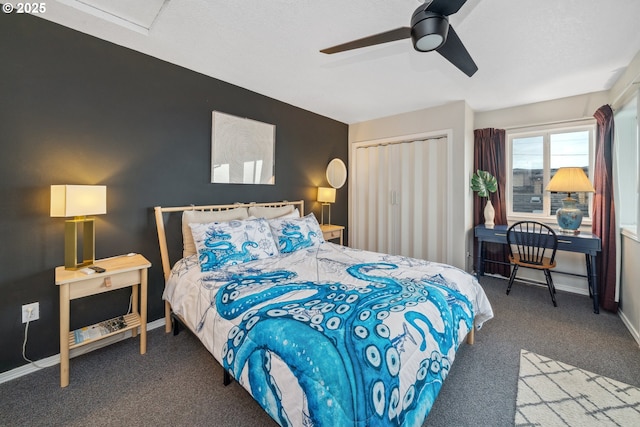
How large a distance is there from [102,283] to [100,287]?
0.03 meters

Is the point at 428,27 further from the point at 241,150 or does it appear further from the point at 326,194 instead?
the point at 326,194

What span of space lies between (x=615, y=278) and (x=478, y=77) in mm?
2538

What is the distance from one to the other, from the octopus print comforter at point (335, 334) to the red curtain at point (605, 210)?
1.91m

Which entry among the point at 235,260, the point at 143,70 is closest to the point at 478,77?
the point at 235,260

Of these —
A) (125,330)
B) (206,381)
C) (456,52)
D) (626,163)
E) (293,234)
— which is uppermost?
(456,52)

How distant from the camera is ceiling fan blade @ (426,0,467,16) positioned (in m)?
1.31

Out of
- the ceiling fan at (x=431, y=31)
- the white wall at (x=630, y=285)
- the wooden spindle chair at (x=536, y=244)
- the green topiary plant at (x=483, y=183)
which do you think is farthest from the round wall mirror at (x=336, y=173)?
the white wall at (x=630, y=285)

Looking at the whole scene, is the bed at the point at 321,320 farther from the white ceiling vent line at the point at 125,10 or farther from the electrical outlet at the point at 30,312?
the white ceiling vent line at the point at 125,10

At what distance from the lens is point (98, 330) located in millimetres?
2012

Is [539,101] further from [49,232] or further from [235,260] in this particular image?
[49,232]

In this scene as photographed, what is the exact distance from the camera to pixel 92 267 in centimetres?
192

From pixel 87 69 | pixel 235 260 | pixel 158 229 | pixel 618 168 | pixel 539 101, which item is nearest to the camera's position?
pixel 87 69

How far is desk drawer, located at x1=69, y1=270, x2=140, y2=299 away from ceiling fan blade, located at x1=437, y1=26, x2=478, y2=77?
2.68 metres

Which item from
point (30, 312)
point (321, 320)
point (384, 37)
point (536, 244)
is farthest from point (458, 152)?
point (30, 312)
